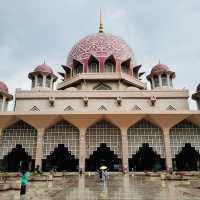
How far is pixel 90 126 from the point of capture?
23.2 m

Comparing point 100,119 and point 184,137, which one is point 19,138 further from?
point 184,137

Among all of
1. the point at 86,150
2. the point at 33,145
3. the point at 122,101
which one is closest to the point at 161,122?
the point at 122,101

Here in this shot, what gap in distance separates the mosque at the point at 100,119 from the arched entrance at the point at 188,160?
50 millimetres

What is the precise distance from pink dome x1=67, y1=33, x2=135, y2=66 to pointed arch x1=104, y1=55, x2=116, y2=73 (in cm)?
52

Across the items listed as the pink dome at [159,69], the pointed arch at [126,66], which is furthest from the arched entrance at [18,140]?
the pink dome at [159,69]

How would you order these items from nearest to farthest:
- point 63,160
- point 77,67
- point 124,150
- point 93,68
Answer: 1. point 124,150
2. point 63,160
3. point 93,68
4. point 77,67

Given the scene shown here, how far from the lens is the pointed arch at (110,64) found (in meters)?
31.9

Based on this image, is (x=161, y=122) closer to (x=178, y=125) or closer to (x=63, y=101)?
(x=178, y=125)

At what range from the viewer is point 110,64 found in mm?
32469

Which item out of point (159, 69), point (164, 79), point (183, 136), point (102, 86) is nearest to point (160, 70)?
point (159, 69)

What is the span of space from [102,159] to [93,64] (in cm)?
1295

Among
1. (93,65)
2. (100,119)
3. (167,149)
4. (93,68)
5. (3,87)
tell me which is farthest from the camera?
(93,65)

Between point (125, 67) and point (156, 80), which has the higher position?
point (125, 67)

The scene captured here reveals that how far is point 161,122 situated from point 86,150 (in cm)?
755
